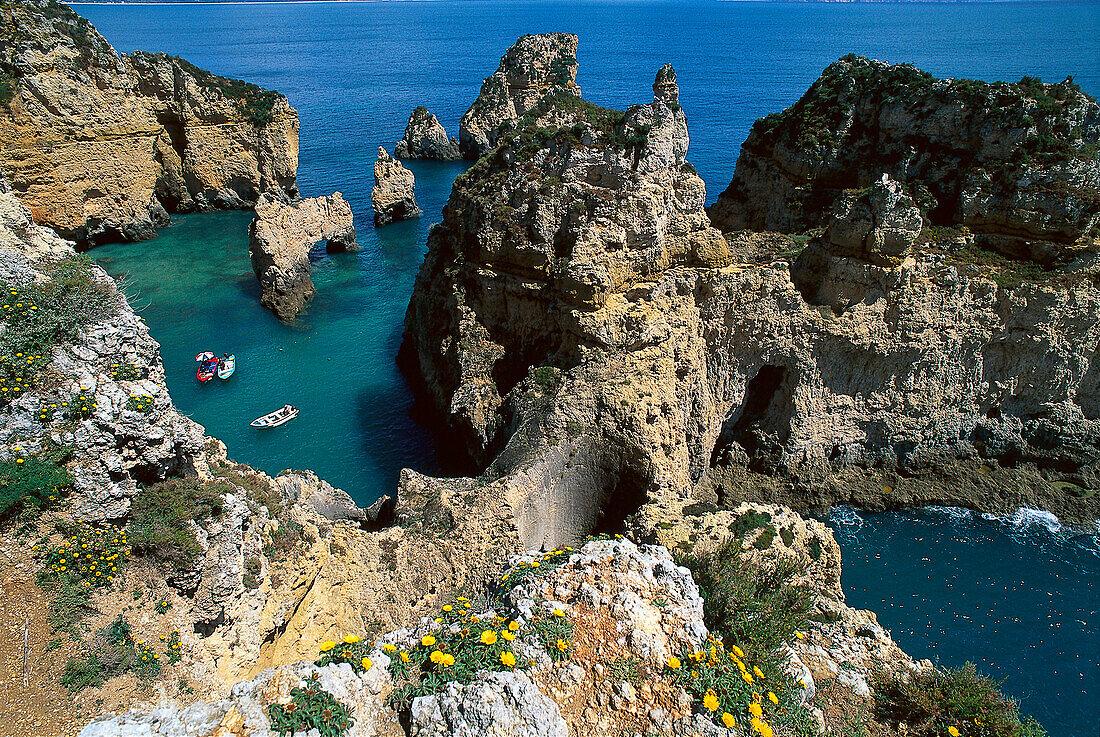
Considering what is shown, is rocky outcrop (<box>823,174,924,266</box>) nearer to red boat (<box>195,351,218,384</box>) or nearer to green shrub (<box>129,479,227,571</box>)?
green shrub (<box>129,479,227,571</box>)

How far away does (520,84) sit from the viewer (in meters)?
93.4

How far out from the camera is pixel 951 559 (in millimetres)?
29828

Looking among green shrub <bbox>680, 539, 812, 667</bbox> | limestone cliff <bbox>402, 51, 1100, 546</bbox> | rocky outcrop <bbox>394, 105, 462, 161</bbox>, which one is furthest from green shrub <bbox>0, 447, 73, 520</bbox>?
rocky outcrop <bbox>394, 105, 462, 161</bbox>

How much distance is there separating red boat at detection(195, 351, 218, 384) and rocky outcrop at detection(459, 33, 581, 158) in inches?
2421

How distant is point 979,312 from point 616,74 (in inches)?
4932

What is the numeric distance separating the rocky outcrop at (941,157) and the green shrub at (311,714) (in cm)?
2908

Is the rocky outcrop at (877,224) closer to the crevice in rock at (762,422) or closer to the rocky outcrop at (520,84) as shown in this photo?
the crevice in rock at (762,422)

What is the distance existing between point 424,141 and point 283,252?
51.8 meters

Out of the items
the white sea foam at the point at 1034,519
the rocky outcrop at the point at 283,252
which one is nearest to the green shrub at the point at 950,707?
the white sea foam at the point at 1034,519

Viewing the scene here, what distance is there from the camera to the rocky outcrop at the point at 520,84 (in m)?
91.7

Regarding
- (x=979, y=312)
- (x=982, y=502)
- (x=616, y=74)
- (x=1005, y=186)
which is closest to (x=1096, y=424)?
(x=982, y=502)

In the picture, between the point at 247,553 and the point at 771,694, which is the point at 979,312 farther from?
the point at 247,553

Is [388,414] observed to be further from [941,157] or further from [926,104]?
[926,104]

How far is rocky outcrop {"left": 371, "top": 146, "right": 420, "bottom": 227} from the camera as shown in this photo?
6456 cm
